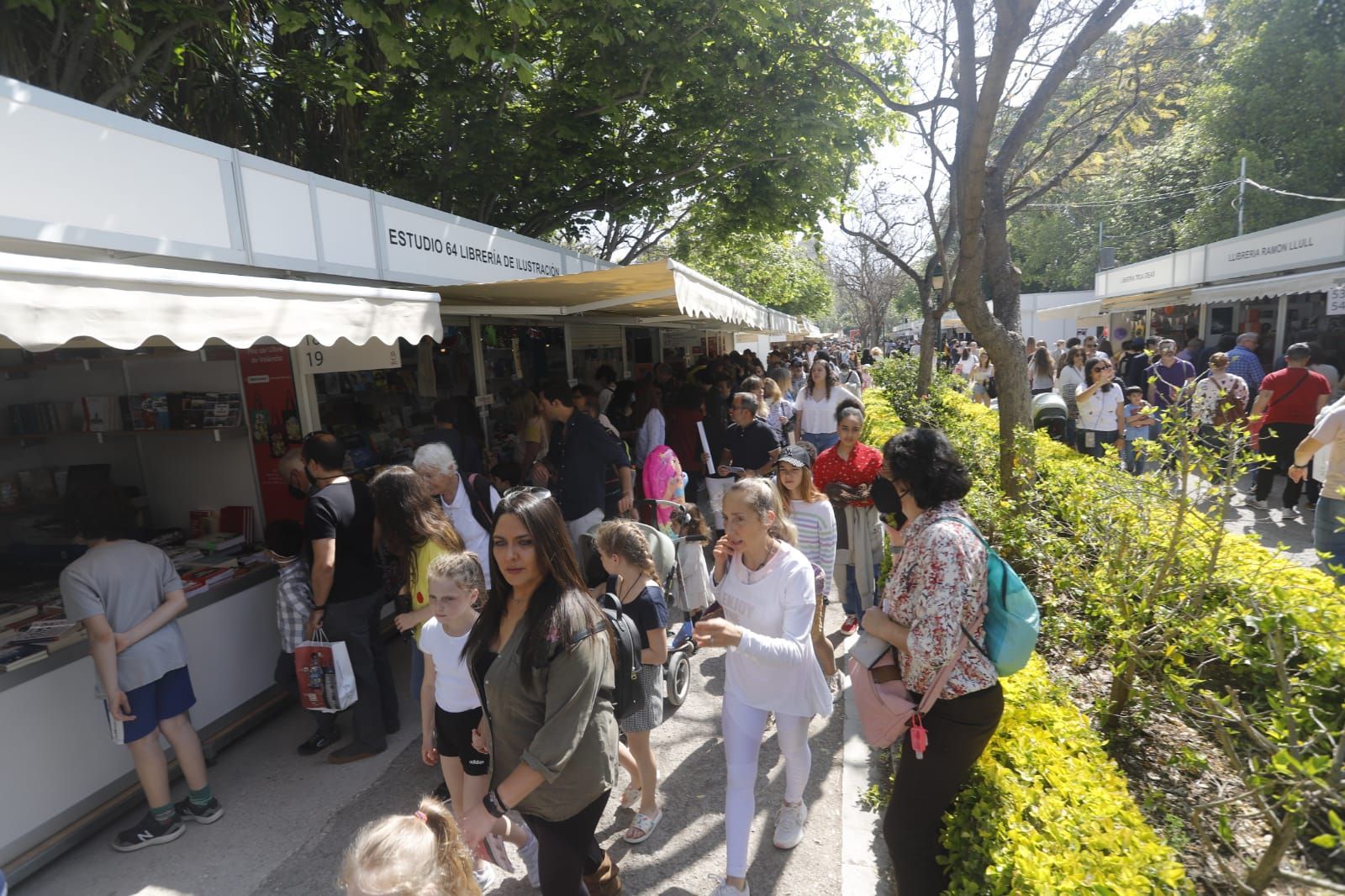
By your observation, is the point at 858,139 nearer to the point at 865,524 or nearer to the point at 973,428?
the point at 973,428

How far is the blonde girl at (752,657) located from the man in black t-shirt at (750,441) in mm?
2861

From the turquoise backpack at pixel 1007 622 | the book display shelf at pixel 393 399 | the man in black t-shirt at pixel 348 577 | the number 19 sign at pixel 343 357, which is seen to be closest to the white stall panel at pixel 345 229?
the number 19 sign at pixel 343 357

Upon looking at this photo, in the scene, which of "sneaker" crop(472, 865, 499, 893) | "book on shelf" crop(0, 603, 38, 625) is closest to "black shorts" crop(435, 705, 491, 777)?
"sneaker" crop(472, 865, 499, 893)

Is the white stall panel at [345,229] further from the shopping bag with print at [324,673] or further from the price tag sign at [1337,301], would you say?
the price tag sign at [1337,301]

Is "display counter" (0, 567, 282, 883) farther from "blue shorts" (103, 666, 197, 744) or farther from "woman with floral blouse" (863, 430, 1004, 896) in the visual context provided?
"woman with floral blouse" (863, 430, 1004, 896)

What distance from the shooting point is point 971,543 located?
2.16 meters

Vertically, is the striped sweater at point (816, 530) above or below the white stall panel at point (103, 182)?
below

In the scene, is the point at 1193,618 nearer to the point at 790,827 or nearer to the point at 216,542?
the point at 790,827

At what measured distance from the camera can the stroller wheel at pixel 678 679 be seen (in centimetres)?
422

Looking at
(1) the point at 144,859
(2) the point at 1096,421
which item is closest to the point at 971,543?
(1) the point at 144,859

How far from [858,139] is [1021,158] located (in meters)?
3.40

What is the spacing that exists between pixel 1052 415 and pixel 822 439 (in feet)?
11.5

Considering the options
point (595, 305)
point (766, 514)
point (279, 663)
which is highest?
point (595, 305)

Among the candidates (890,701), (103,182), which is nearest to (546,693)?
(890,701)
